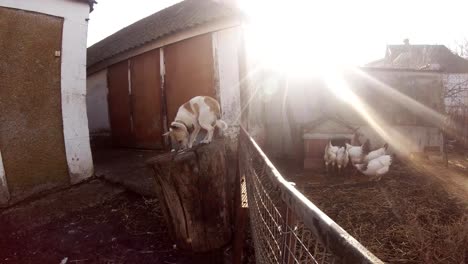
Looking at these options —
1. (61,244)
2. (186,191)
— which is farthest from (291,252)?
(61,244)

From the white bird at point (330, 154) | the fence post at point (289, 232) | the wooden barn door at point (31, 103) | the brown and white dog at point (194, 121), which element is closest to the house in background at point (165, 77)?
the brown and white dog at point (194, 121)

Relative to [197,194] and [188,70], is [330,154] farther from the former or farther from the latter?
[197,194]

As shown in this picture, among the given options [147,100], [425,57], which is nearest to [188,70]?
[147,100]

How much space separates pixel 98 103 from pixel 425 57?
99.5 ft

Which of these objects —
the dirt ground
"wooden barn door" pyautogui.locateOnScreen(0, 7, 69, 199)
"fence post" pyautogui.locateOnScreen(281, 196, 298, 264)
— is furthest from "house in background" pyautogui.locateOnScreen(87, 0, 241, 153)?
"fence post" pyautogui.locateOnScreen(281, 196, 298, 264)

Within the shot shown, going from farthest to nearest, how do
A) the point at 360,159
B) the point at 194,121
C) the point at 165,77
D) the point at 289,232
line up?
1. the point at 165,77
2. the point at 360,159
3. the point at 194,121
4. the point at 289,232

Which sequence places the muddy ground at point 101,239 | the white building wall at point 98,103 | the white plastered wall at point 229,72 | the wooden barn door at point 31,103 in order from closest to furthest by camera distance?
the muddy ground at point 101,239, the wooden barn door at point 31,103, the white plastered wall at point 229,72, the white building wall at point 98,103

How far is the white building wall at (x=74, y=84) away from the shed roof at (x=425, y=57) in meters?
27.7

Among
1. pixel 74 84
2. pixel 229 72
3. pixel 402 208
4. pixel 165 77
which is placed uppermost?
pixel 165 77

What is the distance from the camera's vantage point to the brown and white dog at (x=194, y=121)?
4.11 meters

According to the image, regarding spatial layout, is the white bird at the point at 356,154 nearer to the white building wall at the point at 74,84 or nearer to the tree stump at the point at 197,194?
the tree stump at the point at 197,194

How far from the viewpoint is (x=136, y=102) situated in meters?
9.02

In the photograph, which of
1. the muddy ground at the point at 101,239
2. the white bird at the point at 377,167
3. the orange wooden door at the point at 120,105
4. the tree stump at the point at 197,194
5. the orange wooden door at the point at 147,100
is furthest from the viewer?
the orange wooden door at the point at 120,105

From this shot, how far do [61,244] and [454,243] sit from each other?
4590 millimetres
